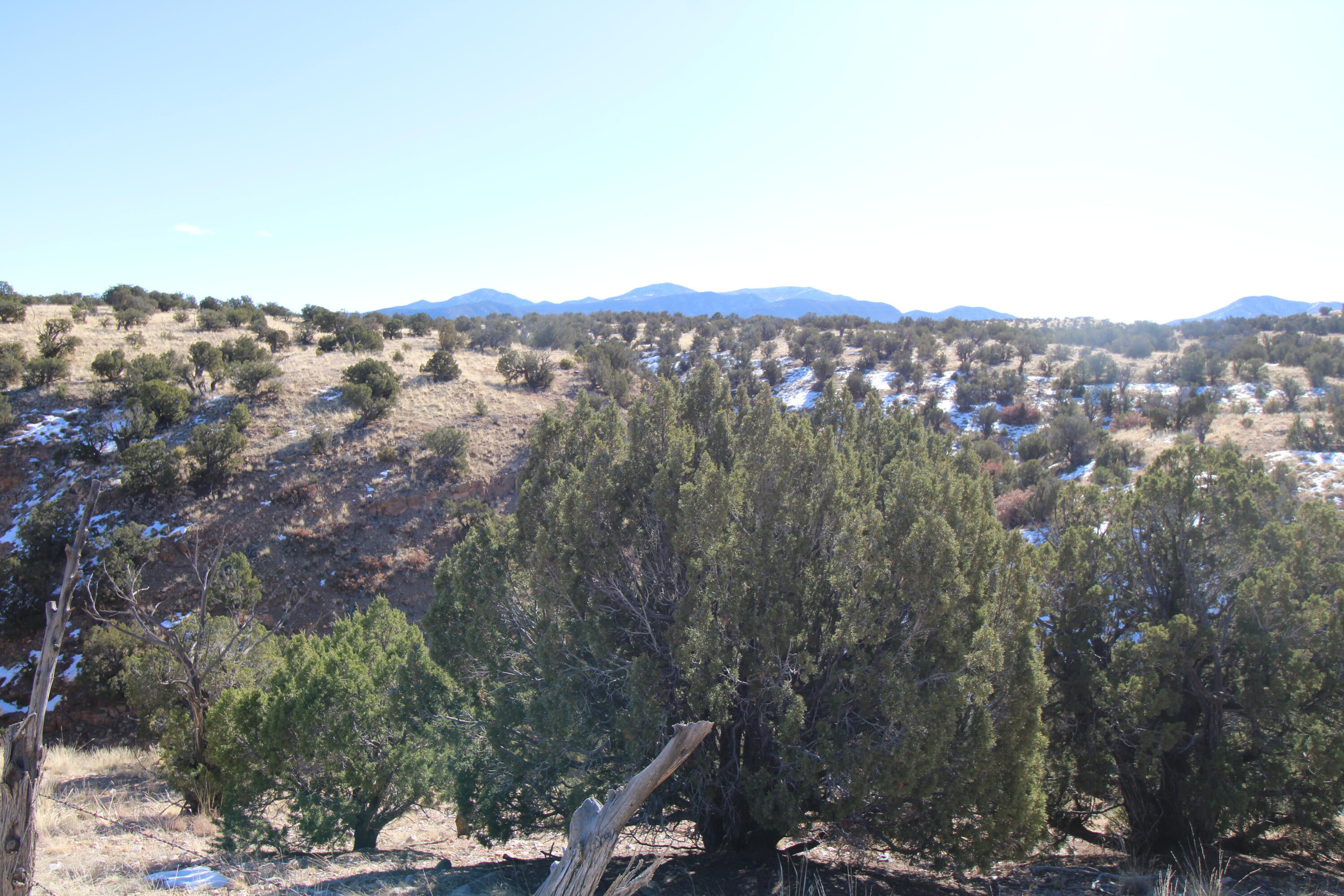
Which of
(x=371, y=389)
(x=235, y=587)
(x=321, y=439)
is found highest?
(x=371, y=389)

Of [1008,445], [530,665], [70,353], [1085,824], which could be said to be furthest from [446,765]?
[70,353]

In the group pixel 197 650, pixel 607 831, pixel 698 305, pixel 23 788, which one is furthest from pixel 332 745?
pixel 698 305

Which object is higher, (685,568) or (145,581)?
(685,568)

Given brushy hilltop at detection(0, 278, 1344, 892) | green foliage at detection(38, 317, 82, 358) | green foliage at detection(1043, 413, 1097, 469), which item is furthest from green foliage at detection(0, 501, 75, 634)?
green foliage at detection(1043, 413, 1097, 469)

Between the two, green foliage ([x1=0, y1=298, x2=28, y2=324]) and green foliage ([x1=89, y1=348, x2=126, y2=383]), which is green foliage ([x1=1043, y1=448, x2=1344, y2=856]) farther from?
green foliage ([x1=0, y1=298, x2=28, y2=324])

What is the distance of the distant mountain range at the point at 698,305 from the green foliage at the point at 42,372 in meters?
80.4

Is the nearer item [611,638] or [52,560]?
[611,638]

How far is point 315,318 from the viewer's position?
3738 cm

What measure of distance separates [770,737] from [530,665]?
9.82ft

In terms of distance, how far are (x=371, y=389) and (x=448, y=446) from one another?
474cm

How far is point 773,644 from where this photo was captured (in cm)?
597

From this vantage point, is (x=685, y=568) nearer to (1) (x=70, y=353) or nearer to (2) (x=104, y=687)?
(2) (x=104, y=687)

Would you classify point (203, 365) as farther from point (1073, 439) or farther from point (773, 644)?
point (1073, 439)

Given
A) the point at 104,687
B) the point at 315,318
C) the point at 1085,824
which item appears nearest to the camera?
the point at 1085,824
